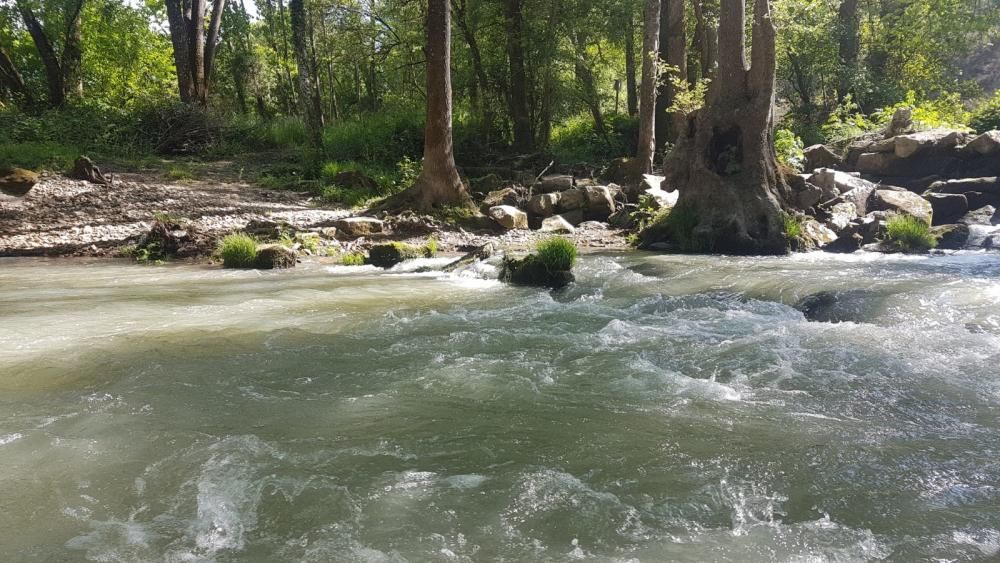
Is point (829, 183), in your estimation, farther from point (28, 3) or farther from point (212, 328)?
point (28, 3)

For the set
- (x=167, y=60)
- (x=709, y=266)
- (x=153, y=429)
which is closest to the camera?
(x=153, y=429)

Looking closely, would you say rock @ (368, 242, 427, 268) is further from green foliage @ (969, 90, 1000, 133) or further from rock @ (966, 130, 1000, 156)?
green foliage @ (969, 90, 1000, 133)

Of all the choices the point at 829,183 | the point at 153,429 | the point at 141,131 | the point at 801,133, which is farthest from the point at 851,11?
the point at 153,429

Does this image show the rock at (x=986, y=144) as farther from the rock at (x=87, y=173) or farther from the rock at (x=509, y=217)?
the rock at (x=87, y=173)

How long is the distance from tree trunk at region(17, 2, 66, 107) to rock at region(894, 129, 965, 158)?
2531 cm

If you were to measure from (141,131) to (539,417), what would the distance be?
20.9 m

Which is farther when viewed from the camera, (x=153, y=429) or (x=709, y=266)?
(x=709, y=266)

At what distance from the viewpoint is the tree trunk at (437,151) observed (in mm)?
14781

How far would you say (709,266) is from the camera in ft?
34.8

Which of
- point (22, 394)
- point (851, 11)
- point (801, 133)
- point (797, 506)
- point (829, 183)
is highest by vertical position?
point (851, 11)

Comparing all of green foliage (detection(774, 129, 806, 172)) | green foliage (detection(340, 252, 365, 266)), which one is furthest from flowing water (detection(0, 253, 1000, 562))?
green foliage (detection(774, 129, 806, 172))

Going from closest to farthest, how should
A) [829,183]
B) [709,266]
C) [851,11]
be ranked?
[709,266], [829,183], [851,11]

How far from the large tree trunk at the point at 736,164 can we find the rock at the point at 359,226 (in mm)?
6225

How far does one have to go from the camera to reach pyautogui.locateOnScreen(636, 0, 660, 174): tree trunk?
16703 millimetres
